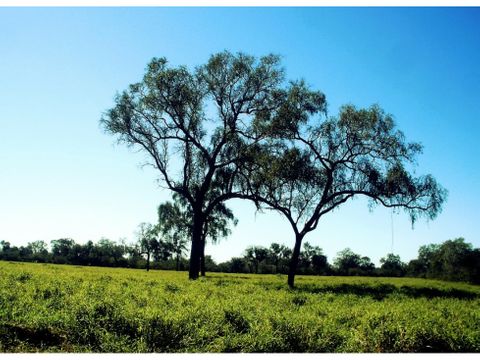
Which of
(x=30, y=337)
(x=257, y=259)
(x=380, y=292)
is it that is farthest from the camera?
(x=257, y=259)

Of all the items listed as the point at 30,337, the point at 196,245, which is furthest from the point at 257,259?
the point at 30,337

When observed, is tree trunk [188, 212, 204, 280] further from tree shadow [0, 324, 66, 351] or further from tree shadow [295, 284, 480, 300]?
tree shadow [0, 324, 66, 351]

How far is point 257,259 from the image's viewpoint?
120 meters

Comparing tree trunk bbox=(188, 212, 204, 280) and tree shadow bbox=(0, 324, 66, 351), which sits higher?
tree trunk bbox=(188, 212, 204, 280)

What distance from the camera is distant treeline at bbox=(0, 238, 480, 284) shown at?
3211 inches

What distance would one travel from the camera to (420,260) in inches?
4670

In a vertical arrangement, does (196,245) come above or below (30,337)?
above

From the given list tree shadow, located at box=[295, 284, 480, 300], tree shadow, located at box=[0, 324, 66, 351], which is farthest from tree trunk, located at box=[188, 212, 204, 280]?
Result: tree shadow, located at box=[0, 324, 66, 351]

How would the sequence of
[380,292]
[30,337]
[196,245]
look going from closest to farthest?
[30,337] → [380,292] → [196,245]

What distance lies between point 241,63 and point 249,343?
93.3 feet

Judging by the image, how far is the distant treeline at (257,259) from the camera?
8156 centimetres

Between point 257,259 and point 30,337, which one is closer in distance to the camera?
point 30,337

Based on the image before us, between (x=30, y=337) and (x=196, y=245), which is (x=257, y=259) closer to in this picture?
(x=196, y=245)
